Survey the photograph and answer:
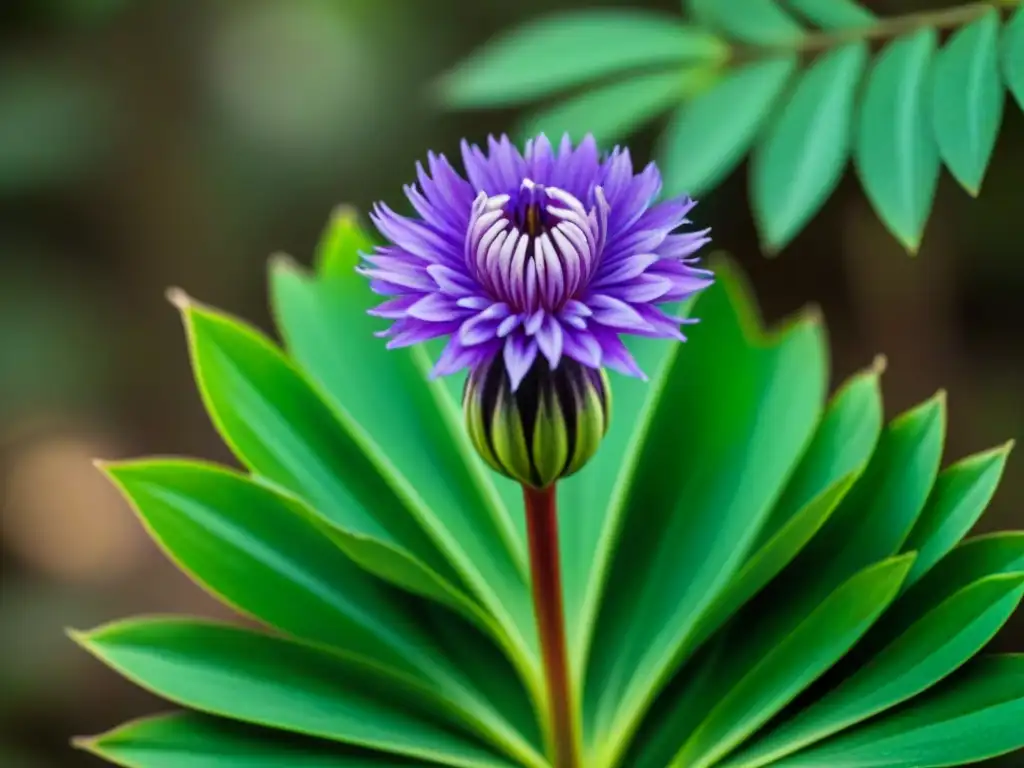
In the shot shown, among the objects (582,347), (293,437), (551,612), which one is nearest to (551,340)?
(582,347)

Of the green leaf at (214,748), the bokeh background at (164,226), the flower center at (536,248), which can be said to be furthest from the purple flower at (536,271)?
the bokeh background at (164,226)

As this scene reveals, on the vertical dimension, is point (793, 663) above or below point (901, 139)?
below

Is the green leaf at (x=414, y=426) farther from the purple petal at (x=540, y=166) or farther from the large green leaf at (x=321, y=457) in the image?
the purple petal at (x=540, y=166)

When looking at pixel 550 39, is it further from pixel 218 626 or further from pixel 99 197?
pixel 99 197

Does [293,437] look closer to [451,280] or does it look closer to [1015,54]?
[451,280]

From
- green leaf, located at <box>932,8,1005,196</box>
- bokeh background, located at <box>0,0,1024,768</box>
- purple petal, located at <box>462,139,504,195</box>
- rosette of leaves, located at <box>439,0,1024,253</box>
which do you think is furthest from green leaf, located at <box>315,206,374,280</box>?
bokeh background, located at <box>0,0,1024,768</box>

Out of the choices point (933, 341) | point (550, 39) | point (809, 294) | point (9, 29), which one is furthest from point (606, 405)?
point (9, 29)

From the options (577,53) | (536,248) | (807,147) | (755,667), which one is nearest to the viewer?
(536,248)
